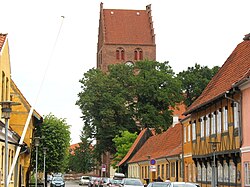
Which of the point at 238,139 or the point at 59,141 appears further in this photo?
the point at 59,141

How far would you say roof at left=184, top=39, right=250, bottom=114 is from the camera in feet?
106

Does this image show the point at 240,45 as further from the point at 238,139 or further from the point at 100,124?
the point at 100,124

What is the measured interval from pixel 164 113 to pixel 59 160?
25317mm

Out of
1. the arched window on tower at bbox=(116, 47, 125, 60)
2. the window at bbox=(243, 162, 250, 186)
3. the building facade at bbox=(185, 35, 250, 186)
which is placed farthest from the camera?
the arched window on tower at bbox=(116, 47, 125, 60)

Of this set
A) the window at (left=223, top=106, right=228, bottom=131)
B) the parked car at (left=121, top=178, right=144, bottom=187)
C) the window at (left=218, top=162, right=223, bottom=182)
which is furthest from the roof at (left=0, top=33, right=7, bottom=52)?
the parked car at (left=121, top=178, right=144, bottom=187)

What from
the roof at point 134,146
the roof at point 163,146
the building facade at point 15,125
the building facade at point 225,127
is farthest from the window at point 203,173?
the roof at point 134,146

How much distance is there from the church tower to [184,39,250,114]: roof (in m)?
73.6

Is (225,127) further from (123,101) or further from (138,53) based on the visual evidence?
(138,53)

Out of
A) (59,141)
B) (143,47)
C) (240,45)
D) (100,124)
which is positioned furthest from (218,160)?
(143,47)

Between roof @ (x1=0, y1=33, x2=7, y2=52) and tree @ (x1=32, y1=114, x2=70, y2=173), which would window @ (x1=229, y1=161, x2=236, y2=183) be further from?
tree @ (x1=32, y1=114, x2=70, y2=173)

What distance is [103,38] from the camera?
11419 centimetres

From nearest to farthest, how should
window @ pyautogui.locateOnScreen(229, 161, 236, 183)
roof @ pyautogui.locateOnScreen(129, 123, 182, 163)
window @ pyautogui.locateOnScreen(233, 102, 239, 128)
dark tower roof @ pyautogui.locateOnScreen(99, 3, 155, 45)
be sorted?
window @ pyautogui.locateOnScreen(233, 102, 239, 128), window @ pyautogui.locateOnScreen(229, 161, 236, 183), roof @ pyautogui.locateOnScreen(129, 123, 182, 163), dark tower roof @ pyautogui.locateOnScreen(99, 3, 155, 45)

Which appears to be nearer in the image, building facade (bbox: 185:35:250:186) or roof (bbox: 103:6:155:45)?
building facade (bbox: 185:35:250:186)

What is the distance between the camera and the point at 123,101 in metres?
78.5
